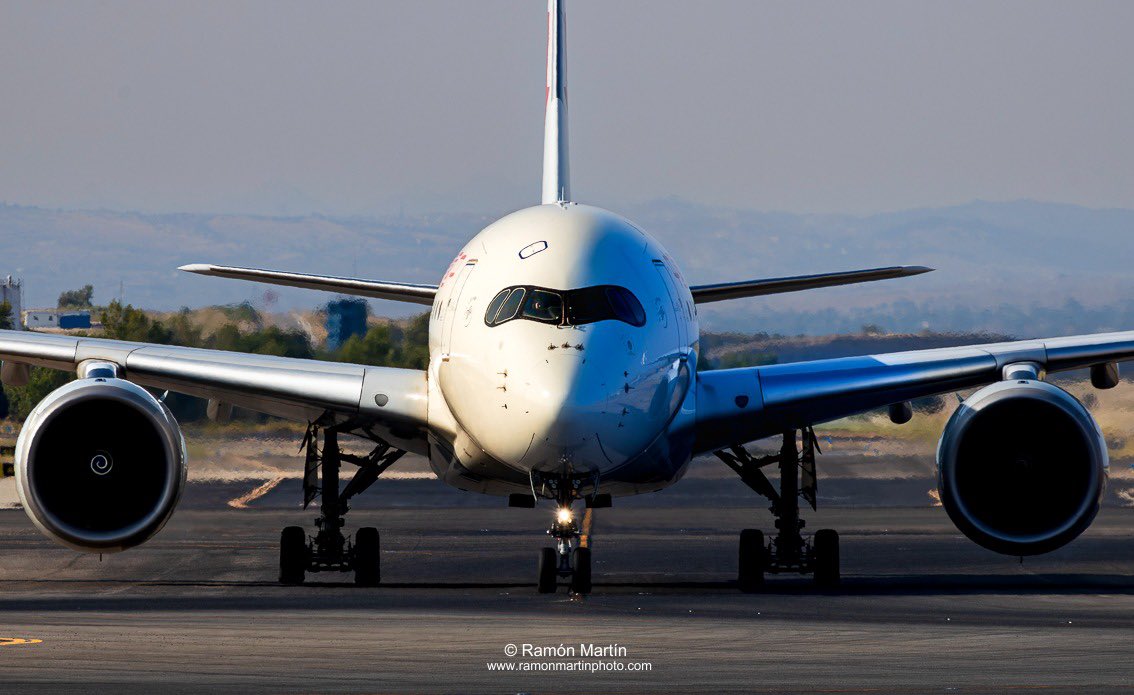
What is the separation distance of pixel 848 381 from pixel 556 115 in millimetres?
6504

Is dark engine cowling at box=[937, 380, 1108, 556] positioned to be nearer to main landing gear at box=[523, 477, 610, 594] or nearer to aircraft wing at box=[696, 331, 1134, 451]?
aircraft wing at box=[696, 331, 1134, 451]

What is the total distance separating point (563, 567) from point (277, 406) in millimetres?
4217

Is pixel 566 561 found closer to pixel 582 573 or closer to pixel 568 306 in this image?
pixel 582 573

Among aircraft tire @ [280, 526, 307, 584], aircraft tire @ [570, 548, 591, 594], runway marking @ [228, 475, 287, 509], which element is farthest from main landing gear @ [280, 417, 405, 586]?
runway marking @ [228, 475, 287, 509]

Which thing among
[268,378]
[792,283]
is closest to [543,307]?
[268,378]

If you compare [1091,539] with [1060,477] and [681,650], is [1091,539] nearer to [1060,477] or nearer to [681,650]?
[1060,477]

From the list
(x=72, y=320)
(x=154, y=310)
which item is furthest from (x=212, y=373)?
(x=72, y=320)

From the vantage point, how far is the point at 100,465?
58.2 feet

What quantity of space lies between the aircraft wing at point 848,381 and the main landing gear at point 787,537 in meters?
0.83

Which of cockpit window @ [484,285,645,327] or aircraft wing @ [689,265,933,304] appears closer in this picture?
cockpit window @ [484,285,645,327]

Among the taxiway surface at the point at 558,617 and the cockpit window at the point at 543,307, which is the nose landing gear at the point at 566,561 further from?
the cockpit window at the point at 543,307

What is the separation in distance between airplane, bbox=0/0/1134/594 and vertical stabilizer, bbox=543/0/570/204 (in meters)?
2.76

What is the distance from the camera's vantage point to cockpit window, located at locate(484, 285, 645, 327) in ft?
51.9

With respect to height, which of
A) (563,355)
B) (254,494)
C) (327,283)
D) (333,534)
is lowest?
(333,534)
